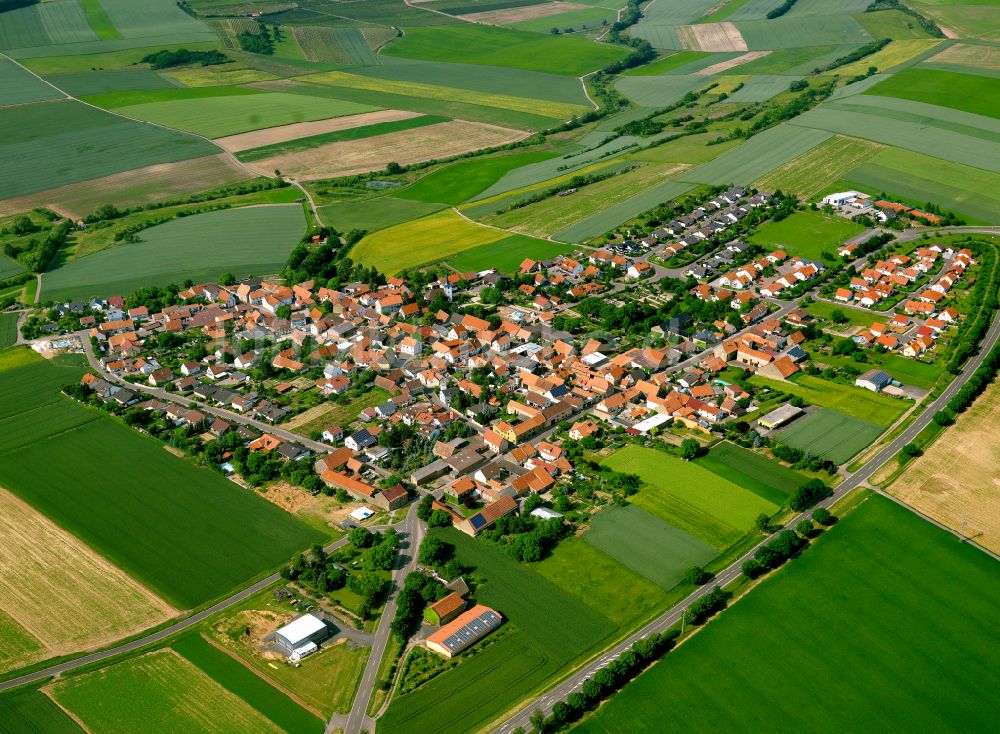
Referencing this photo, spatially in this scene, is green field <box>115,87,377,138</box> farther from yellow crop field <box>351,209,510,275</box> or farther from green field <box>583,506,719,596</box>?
green field <box>583,506,719,596</box>

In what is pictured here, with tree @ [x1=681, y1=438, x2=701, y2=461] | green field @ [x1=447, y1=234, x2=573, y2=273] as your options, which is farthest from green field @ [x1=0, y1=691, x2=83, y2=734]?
green field @ [x1=447, y1=234, x2=573, y2=273]

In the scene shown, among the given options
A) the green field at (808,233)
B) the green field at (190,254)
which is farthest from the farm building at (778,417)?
the green field at (190,254)

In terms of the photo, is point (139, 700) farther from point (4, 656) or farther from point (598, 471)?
point (598, 471)

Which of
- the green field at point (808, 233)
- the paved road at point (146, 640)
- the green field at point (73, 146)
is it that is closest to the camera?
A: the paved road at point (146, 640)

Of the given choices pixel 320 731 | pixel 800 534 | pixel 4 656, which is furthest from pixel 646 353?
pixel 4 656

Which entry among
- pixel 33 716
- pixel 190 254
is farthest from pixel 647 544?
pixel 190 254

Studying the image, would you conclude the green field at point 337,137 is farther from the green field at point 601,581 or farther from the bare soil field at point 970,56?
the green field at point 601,581

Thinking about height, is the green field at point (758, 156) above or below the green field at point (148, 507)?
above
